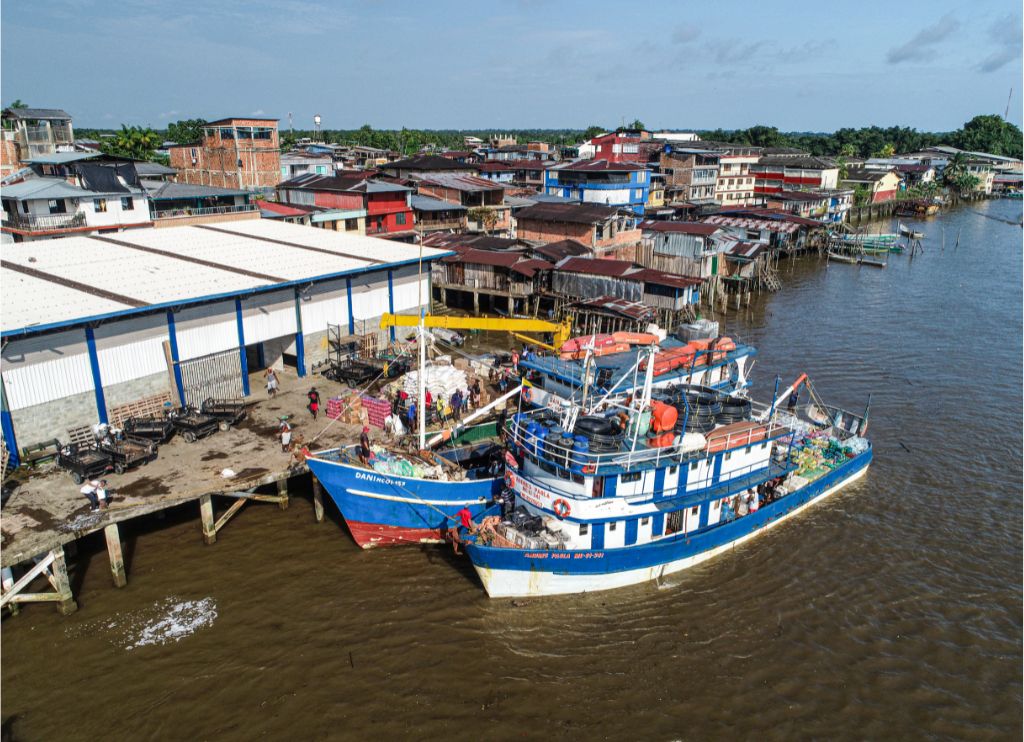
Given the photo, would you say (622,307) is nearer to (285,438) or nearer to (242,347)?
(242,347)

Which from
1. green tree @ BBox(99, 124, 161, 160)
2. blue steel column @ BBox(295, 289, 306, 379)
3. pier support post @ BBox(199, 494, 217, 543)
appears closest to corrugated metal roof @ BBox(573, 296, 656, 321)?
blue steel column @ BBox(295, 289, 306, 379)

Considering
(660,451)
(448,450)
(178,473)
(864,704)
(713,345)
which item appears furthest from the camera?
(713,345)

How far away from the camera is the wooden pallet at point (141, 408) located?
25594 millimetres

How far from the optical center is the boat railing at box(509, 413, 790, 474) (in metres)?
19.9

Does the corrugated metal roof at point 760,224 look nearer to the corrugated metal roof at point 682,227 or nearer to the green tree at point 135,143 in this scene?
the corrugated metal roof at point 682,227

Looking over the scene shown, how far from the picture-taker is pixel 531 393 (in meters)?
29.2

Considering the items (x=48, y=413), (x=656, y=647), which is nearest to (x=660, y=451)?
(x=656, y=647)

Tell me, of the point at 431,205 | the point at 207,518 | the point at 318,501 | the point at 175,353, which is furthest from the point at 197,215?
the point at 207,518

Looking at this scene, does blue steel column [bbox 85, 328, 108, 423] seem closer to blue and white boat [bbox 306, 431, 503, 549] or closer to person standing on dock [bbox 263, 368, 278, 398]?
person standing on dock [bbox 263, 368, 278, 398]

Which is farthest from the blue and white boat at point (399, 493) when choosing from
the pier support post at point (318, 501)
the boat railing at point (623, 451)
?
the boat railing at point (623, 451)

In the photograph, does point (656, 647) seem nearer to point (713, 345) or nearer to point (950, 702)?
point (950, 702)

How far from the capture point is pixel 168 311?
26.7 meters

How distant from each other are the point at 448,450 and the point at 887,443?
71.1ft

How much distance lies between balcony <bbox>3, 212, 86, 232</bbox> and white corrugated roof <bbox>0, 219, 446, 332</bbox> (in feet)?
20.9
